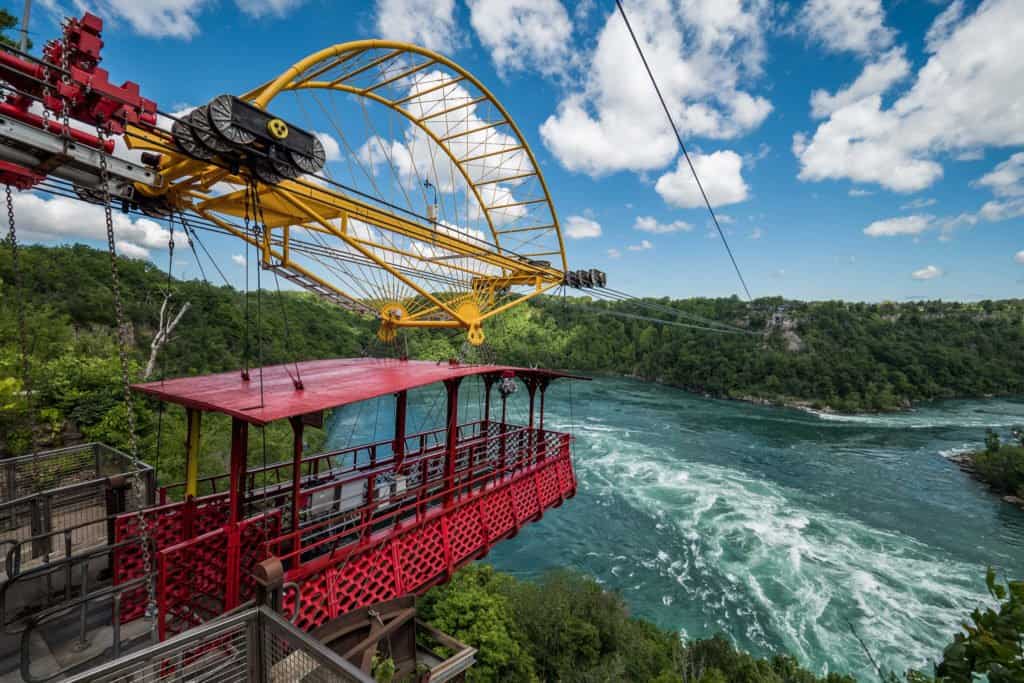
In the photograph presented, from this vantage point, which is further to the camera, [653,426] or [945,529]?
[653,426]

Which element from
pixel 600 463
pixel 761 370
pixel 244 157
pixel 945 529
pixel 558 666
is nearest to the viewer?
pixel 244 157

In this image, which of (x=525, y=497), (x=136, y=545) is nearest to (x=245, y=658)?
(x=136, y=545)

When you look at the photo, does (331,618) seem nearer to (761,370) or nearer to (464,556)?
(464,556)

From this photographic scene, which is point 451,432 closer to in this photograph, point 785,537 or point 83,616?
point 83,616

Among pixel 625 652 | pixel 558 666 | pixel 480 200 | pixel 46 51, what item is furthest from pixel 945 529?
pixel 46 51

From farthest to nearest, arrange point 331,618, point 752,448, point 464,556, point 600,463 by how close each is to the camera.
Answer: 1. point 752,448
2. point 600,463
3. point 464,556
4. point 331,618

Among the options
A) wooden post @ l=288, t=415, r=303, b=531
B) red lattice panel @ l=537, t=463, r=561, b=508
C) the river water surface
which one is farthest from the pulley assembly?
the river water surface

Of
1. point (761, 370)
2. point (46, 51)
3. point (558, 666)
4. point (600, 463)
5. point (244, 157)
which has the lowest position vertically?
point (558, 666)

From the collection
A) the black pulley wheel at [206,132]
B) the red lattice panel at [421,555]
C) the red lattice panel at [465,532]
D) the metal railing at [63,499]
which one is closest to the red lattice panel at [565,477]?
the red lattice panel at [465,532]
